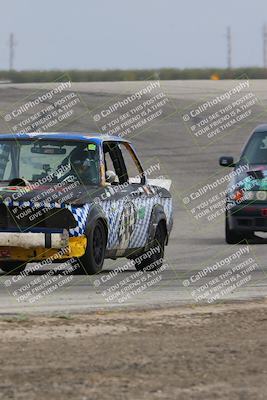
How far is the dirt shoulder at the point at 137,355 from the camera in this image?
6.41 metres

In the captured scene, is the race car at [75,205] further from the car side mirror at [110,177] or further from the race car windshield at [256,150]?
the race car windshield at [256,150]

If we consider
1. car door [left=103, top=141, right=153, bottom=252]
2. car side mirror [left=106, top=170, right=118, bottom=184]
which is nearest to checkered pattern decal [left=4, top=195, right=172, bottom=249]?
car door [left=103, top=141, right=153, bottom=252]

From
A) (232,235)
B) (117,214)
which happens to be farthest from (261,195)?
(117,214)

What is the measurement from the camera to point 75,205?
12.4 metres

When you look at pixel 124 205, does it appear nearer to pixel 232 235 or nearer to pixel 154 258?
pixel 154 258

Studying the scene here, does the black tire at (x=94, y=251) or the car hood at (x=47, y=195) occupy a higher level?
the car hood at (x=47, y=195)

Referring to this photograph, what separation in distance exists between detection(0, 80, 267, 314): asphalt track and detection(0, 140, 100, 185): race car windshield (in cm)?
106

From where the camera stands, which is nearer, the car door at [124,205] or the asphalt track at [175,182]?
the asphalt track at [175,182]

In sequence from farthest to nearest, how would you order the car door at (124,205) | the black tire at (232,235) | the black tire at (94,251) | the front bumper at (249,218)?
the black tire at (232,235) < the front bumper at (249,218) < the car door at (124,205) < the black tire at (94,251)

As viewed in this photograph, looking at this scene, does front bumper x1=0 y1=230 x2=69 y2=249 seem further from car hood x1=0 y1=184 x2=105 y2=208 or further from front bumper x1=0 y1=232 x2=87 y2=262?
car hood x1=0 y1=184 x2=105 y2=208

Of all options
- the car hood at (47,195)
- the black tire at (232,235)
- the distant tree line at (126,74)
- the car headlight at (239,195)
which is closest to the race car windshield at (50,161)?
the car hood at (47,195)

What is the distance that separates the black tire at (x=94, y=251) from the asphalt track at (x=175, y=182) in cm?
11

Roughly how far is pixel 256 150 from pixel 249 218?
1.26 m

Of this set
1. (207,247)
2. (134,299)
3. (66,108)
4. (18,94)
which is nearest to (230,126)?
(66,108)
